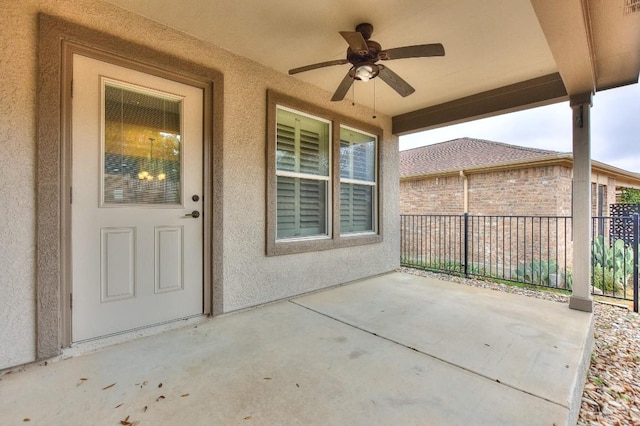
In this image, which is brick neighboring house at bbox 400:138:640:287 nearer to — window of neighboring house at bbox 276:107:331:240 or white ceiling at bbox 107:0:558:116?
white ceiling at bbox 107:0:558:116

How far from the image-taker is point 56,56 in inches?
77.6

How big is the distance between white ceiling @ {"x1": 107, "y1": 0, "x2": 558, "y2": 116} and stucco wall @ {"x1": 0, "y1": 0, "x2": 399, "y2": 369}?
178mm

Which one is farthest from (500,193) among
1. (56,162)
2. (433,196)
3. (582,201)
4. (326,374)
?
(56,162)

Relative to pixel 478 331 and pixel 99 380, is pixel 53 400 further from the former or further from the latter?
pixel 478 331

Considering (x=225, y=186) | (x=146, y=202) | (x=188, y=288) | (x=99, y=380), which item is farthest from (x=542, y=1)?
(x=99, y=380)

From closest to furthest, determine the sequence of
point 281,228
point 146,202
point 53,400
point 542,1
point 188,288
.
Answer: point 53,400 < point 542,1 < point 146,202 < point 188,288 < point 281,228

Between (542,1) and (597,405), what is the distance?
256 cm

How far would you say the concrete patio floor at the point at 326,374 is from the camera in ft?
4.83

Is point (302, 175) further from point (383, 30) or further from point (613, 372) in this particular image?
point (613, 372)

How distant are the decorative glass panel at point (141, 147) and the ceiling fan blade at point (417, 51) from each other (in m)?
1.96

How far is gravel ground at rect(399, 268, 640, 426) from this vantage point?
1667mm

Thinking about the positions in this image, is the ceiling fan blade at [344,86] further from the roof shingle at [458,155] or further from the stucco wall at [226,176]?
the roof shingle at [458,155]

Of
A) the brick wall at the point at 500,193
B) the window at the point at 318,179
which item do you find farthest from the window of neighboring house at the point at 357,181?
the brick wall at the point at 500,193

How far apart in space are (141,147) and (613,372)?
13.8 feet
